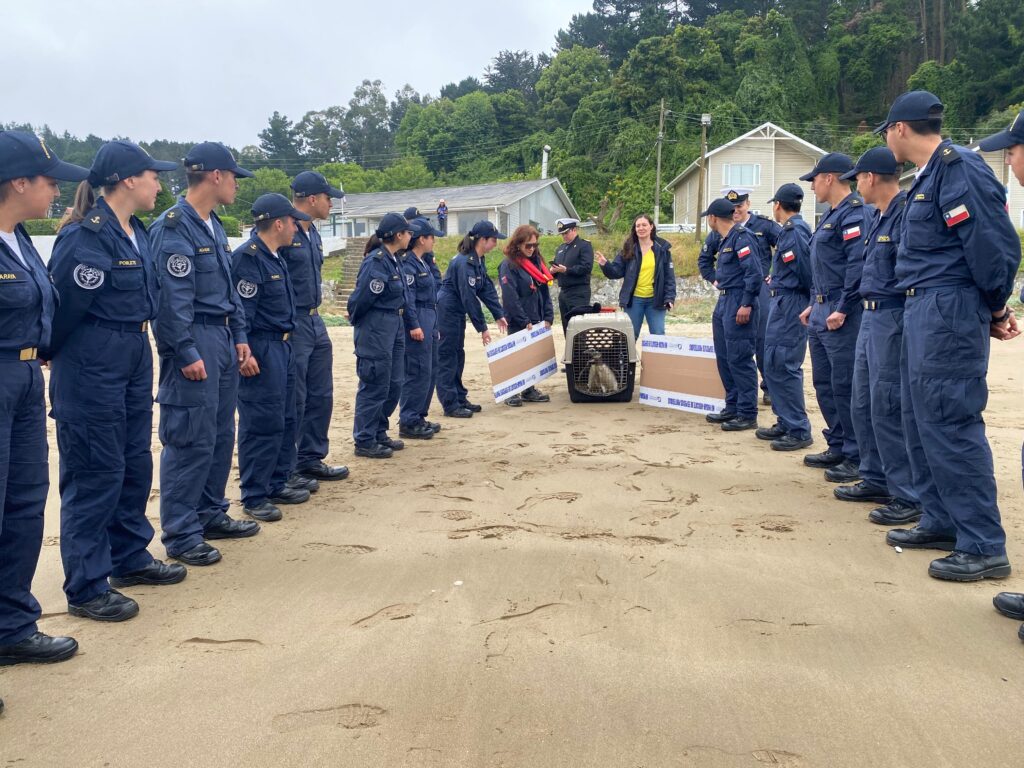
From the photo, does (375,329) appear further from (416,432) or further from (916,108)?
(916,108)

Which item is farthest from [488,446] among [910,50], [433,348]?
[910,50]

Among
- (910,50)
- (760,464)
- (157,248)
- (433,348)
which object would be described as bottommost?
(760,464)

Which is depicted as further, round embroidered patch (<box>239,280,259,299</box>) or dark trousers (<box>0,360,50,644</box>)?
round embroidered patch (<box>239,280,259,299</box>)

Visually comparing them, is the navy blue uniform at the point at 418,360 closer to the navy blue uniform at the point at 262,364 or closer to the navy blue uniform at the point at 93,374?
the navy blue uniform at the point at 262,364

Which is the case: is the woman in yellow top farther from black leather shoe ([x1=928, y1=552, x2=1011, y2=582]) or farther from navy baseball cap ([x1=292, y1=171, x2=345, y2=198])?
black leather shoe ([x1=928, y1=552, x2=1011, y2=582])

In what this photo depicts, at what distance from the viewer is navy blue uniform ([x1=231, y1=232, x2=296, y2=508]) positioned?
4.95 meters

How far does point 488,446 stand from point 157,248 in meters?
3.49

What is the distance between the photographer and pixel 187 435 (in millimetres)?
4125

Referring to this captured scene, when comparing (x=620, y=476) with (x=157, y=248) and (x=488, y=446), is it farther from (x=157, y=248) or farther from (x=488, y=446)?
(x=157, y=248)

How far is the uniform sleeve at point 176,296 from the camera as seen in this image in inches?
157

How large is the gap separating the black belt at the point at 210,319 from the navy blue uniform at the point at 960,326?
11.8 feet

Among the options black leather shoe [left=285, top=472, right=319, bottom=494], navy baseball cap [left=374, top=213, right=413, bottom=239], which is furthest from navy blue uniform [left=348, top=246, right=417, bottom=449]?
black leather shoe [left=285, top=472, right=319, bottom=494]

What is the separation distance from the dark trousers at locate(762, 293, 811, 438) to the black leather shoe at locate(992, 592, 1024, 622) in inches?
132

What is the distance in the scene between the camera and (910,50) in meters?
54.6
